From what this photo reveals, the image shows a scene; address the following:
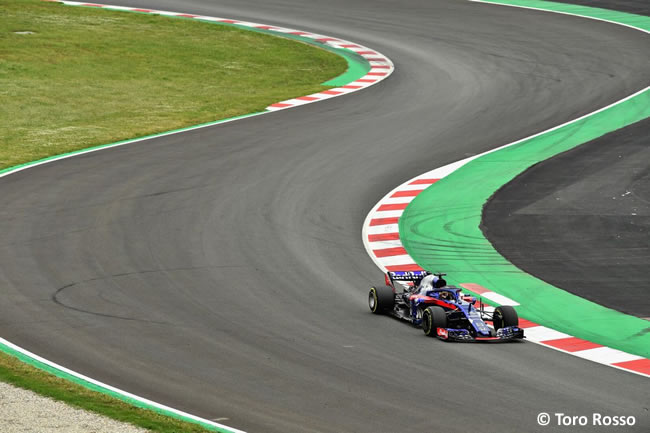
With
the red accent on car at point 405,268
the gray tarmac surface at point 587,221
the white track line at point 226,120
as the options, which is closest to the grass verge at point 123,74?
the white track line at point 226,120

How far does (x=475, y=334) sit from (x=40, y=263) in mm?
7272

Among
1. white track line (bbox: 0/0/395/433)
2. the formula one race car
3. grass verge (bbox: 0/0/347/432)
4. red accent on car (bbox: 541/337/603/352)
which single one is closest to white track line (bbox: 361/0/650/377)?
red accent on car (bbox: 541/337/603/352)

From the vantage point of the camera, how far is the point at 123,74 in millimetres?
33656

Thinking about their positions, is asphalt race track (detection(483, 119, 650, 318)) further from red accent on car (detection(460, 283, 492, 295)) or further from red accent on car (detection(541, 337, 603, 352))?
red accent on car (detection(541, 337, 603, 352))

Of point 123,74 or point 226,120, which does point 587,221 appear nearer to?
point 226,120

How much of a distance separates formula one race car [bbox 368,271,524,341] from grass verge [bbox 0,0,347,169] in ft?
39.6

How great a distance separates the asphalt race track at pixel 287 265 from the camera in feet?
39.0

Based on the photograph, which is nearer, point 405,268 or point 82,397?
point 82,397

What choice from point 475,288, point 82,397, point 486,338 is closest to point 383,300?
point 486,338

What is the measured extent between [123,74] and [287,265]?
18213 millimetres

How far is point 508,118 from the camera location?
27.8 m

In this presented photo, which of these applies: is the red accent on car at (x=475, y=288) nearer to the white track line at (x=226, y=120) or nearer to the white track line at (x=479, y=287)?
the white track line at (x=479, y=287)

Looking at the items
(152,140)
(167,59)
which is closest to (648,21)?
(167,59)

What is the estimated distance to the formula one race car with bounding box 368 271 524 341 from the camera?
13.9 metres
